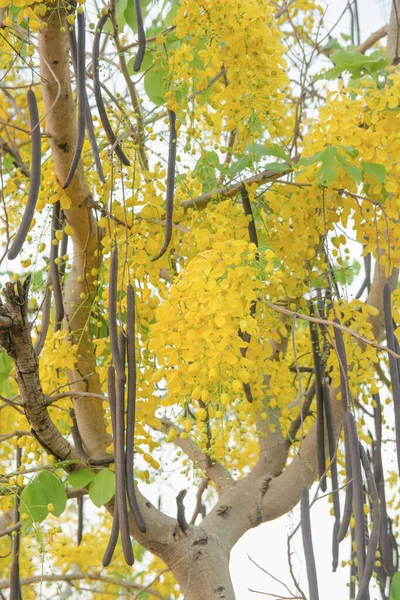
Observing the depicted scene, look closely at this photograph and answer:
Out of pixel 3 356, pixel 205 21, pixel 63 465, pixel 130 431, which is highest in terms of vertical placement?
pixel 205 21

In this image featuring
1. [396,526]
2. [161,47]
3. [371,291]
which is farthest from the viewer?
[396,526]

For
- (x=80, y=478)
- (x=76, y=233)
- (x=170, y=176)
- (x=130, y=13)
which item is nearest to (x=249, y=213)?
(x=170, y=176)

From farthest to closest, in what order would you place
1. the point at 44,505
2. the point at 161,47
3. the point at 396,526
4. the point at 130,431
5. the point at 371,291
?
1. the point at 396,526
2. the point at 371,291
3. the point at 161,47
4. the point at 44,505
5. the point at 130,431

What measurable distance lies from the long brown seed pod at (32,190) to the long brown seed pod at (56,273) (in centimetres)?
32

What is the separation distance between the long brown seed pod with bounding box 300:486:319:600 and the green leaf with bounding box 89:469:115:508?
0.35 meters

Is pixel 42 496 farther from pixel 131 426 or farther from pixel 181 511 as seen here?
pixel 131 426

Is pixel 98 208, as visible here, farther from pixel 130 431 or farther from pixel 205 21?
pixel 130 431

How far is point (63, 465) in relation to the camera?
1312 millimetres

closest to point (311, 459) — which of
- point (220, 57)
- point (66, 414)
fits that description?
point (66, 414)

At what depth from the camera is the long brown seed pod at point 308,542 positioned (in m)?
1.00

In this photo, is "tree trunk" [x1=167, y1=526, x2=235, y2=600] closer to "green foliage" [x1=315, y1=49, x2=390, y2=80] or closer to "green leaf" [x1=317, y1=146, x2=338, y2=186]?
"green leaf" [x1=317, y1=146, x2=338, y2=186]

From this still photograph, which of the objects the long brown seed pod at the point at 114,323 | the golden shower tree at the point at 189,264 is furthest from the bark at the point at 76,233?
the long brown seed pod at the point at 114,323

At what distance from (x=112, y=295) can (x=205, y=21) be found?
549 mm

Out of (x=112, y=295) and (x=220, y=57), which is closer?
(x=112, y=295)
